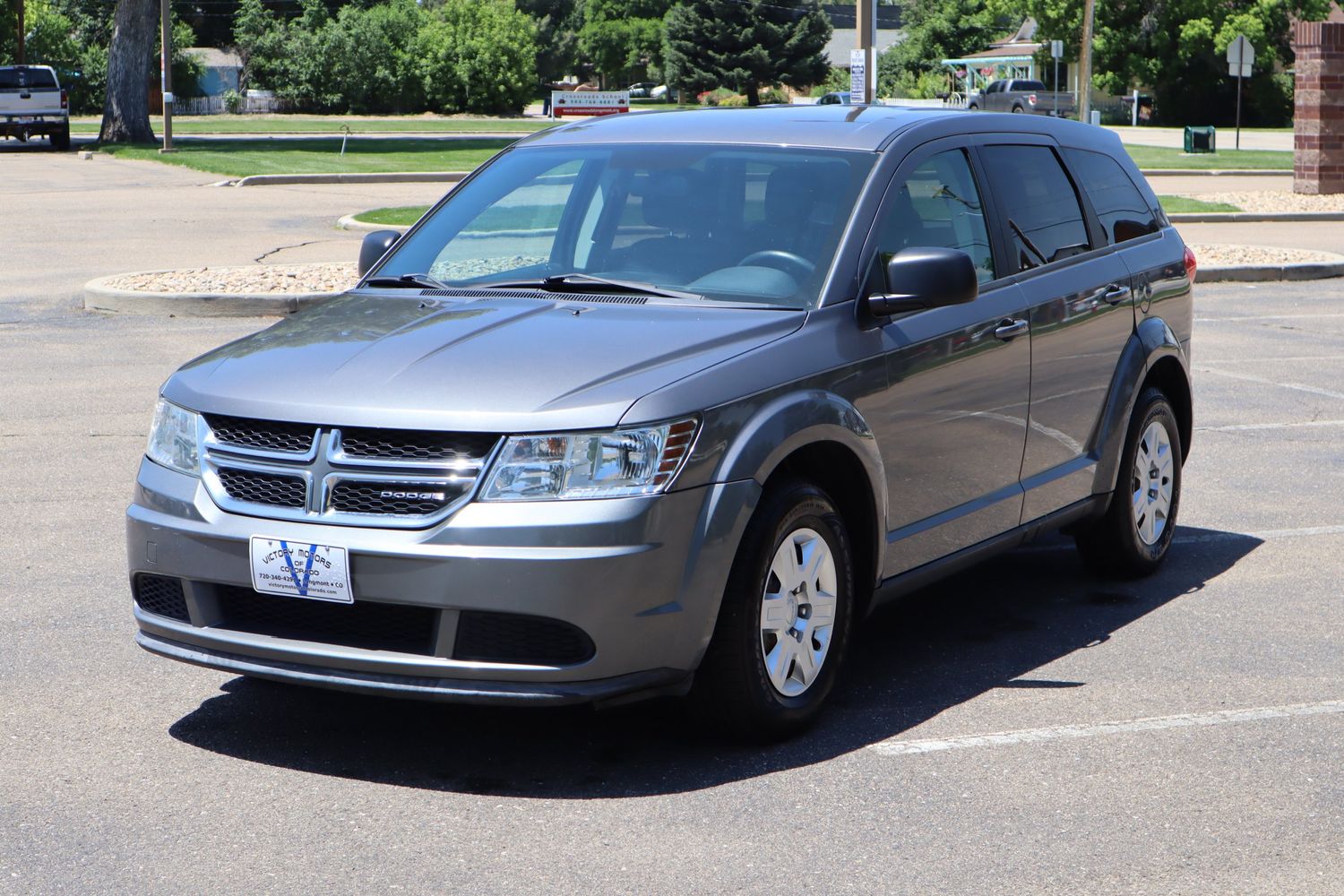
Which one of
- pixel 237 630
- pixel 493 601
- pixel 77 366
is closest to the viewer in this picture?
pixel 493 601

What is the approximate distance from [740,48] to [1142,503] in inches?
2956

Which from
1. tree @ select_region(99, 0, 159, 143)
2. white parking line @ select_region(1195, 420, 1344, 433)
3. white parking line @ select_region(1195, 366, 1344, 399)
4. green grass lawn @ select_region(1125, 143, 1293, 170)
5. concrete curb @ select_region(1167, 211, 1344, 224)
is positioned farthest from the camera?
tree @ select_region(99, 0, 159, 143)

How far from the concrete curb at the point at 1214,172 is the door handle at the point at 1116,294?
2889cm

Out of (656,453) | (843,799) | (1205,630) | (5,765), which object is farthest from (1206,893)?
(5,765)

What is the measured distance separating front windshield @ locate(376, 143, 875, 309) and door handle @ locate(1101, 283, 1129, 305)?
144 centimetres

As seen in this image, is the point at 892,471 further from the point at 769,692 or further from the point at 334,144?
the point at 334,144

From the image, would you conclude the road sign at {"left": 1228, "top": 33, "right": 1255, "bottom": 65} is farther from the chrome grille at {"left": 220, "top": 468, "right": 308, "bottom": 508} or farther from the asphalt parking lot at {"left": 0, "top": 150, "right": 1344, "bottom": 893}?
the chrome grille at {"left": 220, "top": 468, "right": 308, "bottom": 508}

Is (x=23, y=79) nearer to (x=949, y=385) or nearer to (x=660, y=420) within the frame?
(x=949, y=385)

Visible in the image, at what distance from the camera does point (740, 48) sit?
79.3m

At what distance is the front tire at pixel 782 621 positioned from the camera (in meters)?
4.52

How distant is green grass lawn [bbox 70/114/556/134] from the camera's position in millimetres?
56188

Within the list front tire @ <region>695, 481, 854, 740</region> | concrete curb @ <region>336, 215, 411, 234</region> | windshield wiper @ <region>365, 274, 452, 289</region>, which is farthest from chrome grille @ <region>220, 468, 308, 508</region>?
concrete curb @ <region>336, 215, 411, 234</region>

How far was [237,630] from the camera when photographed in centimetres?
452

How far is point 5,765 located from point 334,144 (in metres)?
40.6
